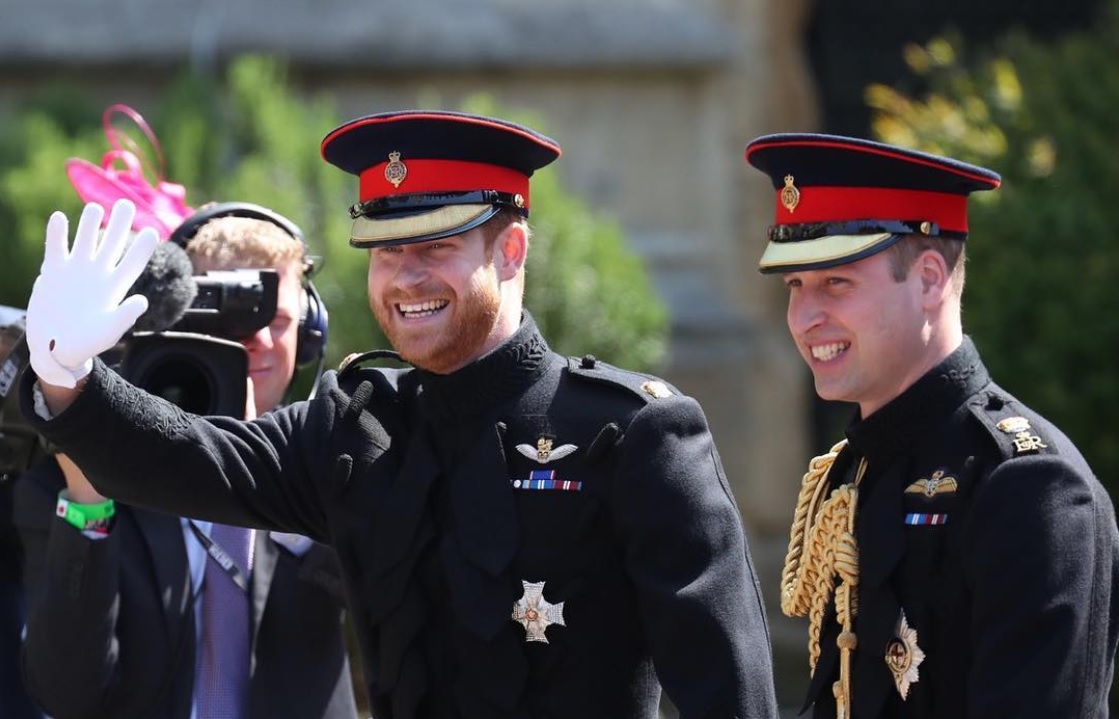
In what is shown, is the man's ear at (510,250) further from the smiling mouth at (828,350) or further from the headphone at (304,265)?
the headphone at (304,265)

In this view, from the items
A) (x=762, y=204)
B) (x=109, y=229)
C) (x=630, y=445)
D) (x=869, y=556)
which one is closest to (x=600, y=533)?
(x=630, y=445)

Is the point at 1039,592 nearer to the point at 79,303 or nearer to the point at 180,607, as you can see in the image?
the point at 79,303

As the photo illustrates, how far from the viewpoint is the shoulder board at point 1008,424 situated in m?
2.78

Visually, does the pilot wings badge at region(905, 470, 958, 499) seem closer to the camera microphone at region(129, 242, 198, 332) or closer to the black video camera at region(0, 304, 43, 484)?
the camera microphone at region(129, 242, 198, 332)

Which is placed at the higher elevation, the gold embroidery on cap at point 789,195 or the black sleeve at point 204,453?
the gold embroidery on cap at point 789,195

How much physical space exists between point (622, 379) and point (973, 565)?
666 mm

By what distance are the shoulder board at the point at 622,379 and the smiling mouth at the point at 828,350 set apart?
243 millimetres

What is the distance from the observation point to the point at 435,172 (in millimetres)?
3068

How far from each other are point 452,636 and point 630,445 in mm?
406

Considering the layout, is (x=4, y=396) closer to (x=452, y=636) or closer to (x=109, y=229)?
(x=109, y=229)

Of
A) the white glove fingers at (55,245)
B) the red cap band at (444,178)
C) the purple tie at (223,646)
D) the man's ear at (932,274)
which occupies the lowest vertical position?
the purple tie at (223,646)

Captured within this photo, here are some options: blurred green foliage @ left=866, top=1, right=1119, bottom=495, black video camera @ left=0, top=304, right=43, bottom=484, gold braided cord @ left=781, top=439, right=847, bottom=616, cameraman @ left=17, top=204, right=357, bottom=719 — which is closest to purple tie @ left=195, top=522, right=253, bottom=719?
cameraman @ left=17, top=204, right=357, bottom=719

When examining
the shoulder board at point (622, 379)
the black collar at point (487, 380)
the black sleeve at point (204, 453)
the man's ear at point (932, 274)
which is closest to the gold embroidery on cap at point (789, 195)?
the man's ear at point (932, 274)

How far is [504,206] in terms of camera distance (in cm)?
310
